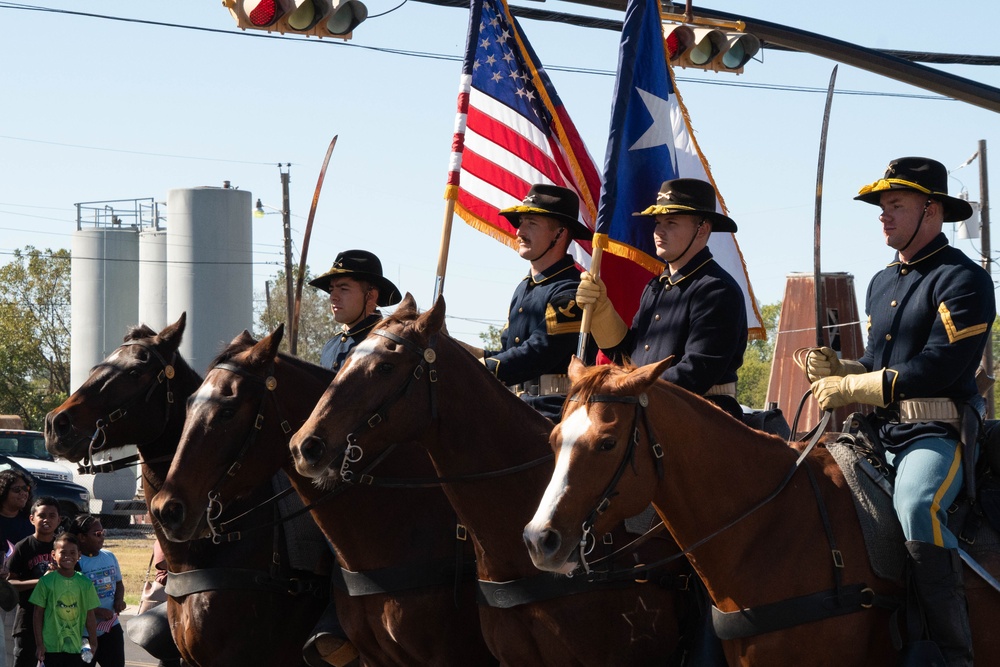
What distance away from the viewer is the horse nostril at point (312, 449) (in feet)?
19.3

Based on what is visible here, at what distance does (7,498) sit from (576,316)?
6408 millimetres

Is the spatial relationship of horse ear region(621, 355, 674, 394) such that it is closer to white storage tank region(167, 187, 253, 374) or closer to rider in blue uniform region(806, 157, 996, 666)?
rider in blue uniform region(806, 157, 996, 666)

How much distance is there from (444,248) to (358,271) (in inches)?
46.4

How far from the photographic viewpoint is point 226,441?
6988 mm

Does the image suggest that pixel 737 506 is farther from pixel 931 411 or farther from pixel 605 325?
pixel 605 325

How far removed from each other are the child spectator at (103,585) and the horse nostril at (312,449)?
18.7 feet

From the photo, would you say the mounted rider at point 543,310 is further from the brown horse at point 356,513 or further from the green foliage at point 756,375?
the green foliage at point 756,375

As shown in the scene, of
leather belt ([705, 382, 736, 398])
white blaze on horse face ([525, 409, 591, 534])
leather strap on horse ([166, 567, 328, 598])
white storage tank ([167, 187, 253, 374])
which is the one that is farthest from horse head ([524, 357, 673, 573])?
white storage tank ([167, 187, 253, 374])

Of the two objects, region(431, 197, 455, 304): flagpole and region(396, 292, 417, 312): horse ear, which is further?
region(431, 197, 455, 304): flagpole

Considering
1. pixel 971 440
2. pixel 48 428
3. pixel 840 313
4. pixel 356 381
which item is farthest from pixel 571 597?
pixel 840 313

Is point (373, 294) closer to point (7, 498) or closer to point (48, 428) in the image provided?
point (48, 428)

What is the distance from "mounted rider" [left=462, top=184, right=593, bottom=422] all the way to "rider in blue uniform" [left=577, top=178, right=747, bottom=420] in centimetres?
37

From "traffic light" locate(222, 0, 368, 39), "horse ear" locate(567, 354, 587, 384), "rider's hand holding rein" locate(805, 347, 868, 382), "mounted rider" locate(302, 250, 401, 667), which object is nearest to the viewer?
"horse ear" locate(567, 354, 587, 384)

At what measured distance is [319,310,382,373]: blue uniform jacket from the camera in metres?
8.93
